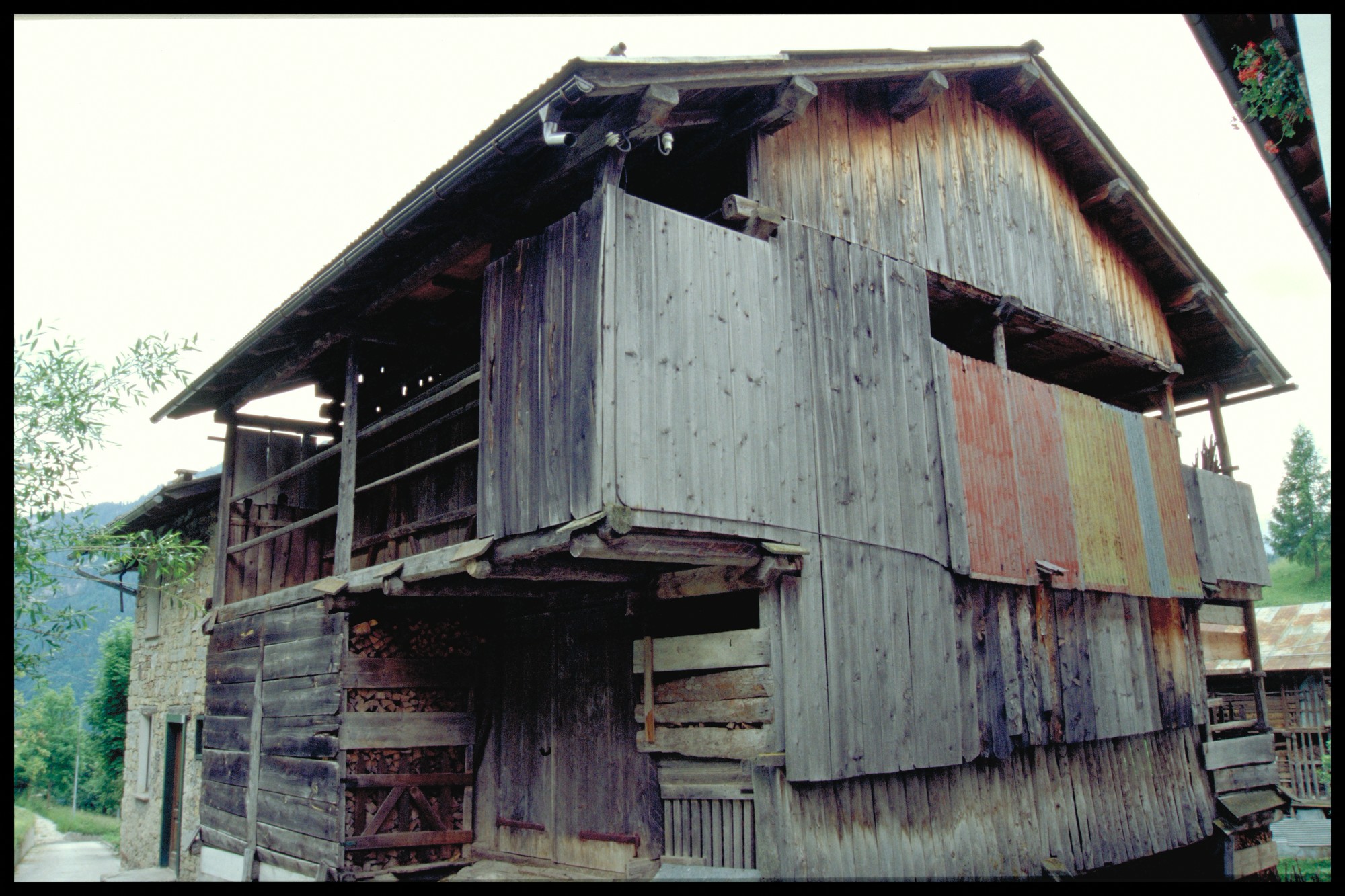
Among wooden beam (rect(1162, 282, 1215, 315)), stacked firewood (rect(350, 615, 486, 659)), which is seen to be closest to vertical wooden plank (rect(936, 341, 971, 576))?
stacked firewood (rect(350, 615, 486, 659))

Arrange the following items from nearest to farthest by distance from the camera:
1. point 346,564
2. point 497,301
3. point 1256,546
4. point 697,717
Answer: point 697,717, point 497,301, point 346,564, point 1256,546

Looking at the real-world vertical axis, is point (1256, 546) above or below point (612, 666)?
above

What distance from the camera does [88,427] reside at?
34.8 ft

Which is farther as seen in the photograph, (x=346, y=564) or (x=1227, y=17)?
(x=346, y=564)

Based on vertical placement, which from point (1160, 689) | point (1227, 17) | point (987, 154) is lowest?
point (1160, 689)

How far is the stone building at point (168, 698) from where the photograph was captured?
13461mm

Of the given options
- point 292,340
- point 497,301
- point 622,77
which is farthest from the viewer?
point 292,340

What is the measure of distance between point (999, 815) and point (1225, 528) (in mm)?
5910

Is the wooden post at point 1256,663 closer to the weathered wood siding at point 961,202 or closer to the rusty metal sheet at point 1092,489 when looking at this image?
the weathered wood siding at point 961,202

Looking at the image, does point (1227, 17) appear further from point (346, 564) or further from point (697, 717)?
point (346, 564)

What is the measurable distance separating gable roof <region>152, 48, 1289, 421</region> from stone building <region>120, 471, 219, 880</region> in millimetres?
3419

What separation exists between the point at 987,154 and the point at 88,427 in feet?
32.5

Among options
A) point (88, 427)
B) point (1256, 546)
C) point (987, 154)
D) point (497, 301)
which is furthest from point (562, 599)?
point (1256, 546)

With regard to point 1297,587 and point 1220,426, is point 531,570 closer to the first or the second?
point 1220,426
